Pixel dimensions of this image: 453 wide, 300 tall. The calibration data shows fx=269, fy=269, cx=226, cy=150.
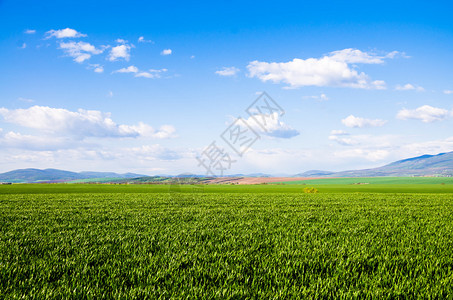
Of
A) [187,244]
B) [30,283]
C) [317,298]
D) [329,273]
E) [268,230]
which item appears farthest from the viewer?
[268,230]

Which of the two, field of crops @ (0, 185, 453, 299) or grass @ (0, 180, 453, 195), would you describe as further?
grass @ (0, 180, 453, 195)

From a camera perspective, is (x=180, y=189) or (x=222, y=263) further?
(x=180, y=189)

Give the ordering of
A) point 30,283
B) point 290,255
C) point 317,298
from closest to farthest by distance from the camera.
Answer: point 317,298, point 30,283, point 290,255

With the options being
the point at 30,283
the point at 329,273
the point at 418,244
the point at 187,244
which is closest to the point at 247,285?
the point at 329,273

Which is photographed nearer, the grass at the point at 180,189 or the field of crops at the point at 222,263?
the field of crops at the point at 222,263

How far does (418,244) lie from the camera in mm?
8883

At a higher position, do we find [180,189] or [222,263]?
[222,263]

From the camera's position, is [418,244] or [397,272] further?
[418,244]

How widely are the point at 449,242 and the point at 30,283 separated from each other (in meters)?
12.2

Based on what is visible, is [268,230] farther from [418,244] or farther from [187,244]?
[418,244]

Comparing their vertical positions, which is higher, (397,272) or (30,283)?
(30,283)

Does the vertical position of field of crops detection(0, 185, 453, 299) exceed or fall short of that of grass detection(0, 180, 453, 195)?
it exceeds it

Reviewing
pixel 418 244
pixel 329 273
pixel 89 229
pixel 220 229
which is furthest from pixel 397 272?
pixel 89 229

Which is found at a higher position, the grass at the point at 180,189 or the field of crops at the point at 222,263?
the field of crops at the point at 222,263
